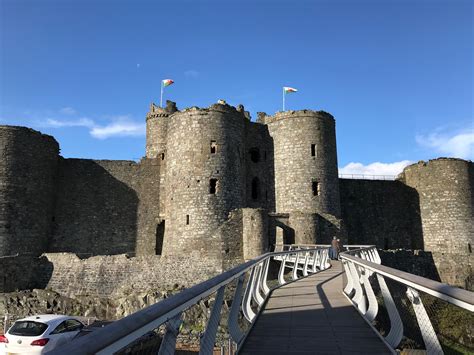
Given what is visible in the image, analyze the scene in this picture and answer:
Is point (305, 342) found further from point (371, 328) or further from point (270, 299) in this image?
point (270, 299)

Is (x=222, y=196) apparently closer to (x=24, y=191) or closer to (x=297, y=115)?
(x=297, y=115)

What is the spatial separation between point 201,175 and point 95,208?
801cm

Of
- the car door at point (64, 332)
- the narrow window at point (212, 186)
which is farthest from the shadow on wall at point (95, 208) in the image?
the car door at point (64, 332)

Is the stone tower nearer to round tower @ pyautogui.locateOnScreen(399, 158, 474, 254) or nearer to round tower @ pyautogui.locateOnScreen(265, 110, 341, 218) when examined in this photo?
round tower @ pyautogui.locateOnScreen(265, 110, 341, 218)

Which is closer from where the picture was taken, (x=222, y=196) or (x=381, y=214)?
(x=222, y=196)

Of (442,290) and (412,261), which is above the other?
(442,290)

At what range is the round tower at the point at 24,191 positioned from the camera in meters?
22.2

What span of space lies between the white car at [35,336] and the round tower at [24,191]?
42.4 feet

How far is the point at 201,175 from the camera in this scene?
876 inches

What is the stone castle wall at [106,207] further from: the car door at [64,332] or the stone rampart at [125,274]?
the car door at [64,332]

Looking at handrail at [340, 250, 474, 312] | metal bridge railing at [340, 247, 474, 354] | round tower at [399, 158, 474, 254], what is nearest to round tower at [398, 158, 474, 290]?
round tower at [399, 158, 474, 254]

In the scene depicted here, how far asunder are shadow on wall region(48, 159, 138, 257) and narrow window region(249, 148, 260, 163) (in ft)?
24.8

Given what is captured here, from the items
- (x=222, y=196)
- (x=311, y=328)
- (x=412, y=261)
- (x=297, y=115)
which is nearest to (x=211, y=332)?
(x=311, y=328)

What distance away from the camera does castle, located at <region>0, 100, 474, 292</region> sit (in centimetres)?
2178
